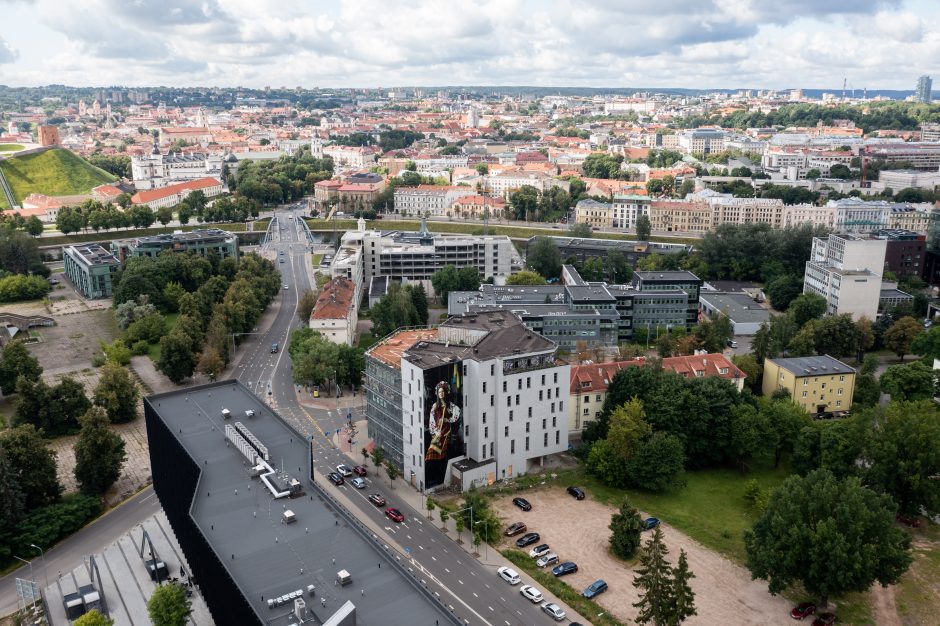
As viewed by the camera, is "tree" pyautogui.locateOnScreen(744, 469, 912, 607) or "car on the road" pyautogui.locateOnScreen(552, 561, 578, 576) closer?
"tree" pyautogui.locateOnScreen(744, 469, 912, 607)

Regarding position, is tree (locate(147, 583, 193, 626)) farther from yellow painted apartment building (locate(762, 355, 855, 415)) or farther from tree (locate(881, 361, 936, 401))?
tree (locate(881, 361, 936, 401))

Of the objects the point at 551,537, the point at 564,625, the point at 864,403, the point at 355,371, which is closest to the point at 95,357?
the point at 355,371

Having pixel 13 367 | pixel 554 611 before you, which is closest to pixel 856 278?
pixel 554 611

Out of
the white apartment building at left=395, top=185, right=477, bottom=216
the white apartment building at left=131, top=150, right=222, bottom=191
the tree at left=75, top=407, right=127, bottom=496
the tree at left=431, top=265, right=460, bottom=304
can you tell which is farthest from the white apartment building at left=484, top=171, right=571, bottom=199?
the tree at left=75, top=407, right=127, bottom=496

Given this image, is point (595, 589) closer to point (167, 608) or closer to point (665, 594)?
point (665, 594)

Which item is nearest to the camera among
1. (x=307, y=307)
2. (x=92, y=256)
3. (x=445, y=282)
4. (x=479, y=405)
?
(x=479, y=405)
